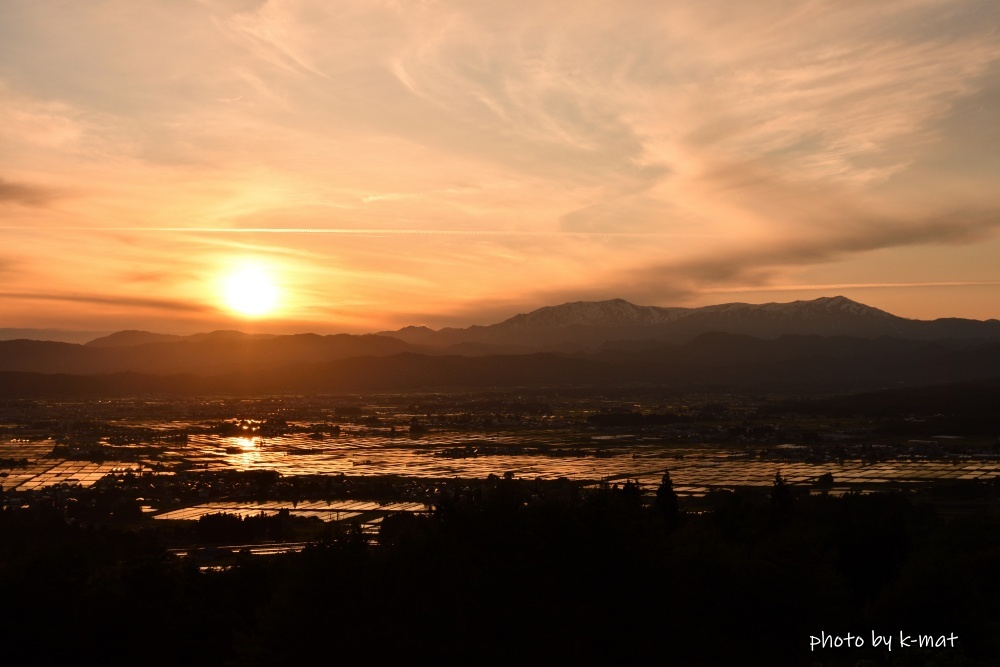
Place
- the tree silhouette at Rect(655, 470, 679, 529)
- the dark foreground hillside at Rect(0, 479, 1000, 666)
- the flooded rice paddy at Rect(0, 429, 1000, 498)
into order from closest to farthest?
the dark foreground hillside at Rect(0, 479, 1000, 666)
the tree silhouette at Rect(655, 470, 679, 529)
the flooded rice paddy at Rect(0, 429, 1000, 498)

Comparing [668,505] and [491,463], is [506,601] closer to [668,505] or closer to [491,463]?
[668,505]

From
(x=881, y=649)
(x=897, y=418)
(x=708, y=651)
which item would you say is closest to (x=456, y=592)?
(x=708, y=651)

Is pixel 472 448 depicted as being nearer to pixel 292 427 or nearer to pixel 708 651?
pixel 292 427

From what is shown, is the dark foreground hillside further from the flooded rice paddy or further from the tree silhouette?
the flooded rice paddy

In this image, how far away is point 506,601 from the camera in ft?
A: 79.7

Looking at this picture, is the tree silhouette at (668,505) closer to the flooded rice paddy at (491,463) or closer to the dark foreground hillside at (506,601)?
the dark foreground hillside at (506,601)

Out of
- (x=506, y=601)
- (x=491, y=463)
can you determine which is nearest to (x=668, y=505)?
(x=506, y=601)

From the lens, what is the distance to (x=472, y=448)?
428 ft

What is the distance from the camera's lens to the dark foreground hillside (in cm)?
2356

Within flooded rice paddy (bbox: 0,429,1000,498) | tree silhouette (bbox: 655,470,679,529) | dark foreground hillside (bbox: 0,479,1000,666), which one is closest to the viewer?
dark foreground hillside (bbox: 0,479,1000,666)

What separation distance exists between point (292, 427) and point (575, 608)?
155 m

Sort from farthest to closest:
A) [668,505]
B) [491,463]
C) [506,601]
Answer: [491,463] → [668,505] → [506,601]

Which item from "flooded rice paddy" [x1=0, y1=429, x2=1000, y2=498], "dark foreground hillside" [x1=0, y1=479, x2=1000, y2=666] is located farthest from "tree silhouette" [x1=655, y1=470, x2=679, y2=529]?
"flooded rice paddy" [x1=0, y1=429, x2=1000, y2=498]

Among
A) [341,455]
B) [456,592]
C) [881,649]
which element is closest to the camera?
[881,649]
